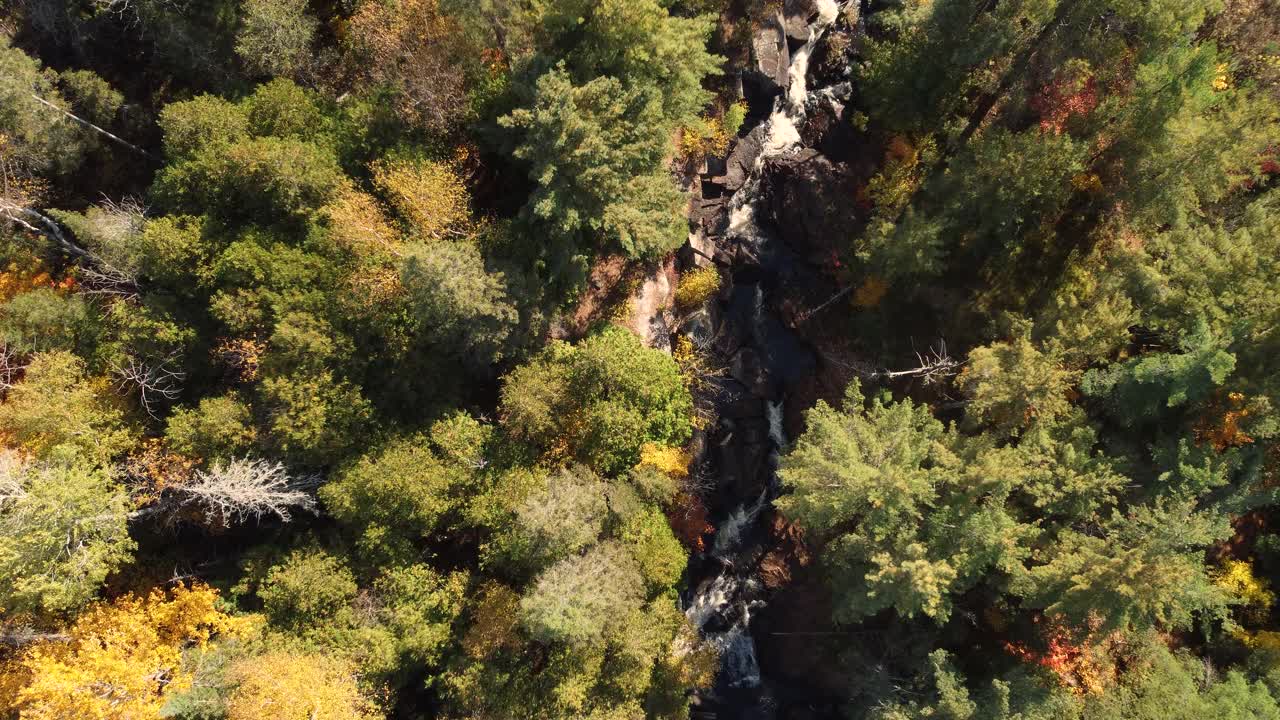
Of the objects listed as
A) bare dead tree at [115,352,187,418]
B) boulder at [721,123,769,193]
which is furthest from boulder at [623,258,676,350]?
bare dead tree at [115,352,187,418]

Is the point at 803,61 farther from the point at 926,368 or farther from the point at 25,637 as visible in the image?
the point at 25,637

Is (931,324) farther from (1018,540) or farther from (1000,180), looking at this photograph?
(1018,540)

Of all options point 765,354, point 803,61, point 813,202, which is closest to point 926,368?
point 765,354

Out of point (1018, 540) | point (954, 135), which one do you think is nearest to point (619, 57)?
point (954, 135)

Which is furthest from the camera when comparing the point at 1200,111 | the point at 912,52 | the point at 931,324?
the point at 931,324

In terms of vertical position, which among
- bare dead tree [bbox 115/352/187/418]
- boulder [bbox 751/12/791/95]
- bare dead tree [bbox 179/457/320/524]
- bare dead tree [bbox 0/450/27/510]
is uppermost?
boulder [bbox 751/12/791/95]

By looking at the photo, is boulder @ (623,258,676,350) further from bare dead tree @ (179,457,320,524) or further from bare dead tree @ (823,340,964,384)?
bare dead tree @ (179,457,320,524)

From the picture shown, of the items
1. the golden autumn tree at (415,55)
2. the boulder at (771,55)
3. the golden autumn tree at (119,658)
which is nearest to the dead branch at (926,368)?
the boulder at (771,55)
